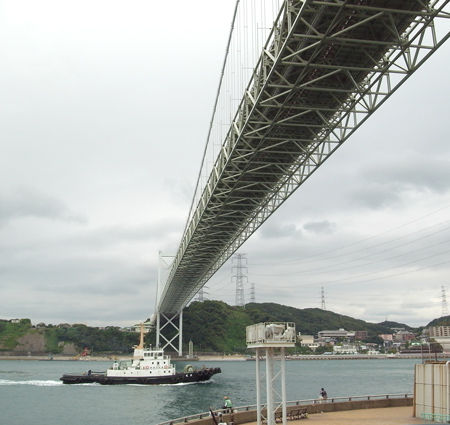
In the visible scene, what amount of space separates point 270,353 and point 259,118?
9231mm

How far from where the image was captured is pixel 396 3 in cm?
1384

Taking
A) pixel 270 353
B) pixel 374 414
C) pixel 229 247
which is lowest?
pixel 374 414

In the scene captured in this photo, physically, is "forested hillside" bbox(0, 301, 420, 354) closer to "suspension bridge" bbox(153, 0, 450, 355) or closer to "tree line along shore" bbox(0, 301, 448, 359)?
"tree line along shore" bbox(0, 301, 448, 359)

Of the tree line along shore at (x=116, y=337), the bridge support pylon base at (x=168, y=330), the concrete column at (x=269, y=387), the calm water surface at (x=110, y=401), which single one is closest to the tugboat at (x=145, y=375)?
the calm water surface at (x=110, y=401)

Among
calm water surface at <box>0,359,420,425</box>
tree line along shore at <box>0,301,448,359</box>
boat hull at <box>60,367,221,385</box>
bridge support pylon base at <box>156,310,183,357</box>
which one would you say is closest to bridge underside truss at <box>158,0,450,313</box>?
calm water surface at <box>0,359,420,425</box>

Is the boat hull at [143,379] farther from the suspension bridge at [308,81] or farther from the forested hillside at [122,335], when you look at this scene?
the forested hillside at [122,335]

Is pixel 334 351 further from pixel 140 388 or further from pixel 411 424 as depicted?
pixel 411 424

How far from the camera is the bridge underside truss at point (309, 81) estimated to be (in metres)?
13.8

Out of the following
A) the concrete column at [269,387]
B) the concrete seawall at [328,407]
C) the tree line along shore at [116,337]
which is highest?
the concrete column at [269,387]

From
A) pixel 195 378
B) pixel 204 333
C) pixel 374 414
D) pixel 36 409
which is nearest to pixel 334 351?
pixel 204 333

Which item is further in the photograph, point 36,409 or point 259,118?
point 36,409

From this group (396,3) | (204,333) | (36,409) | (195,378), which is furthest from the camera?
(204,333)

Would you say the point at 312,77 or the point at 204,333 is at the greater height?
the point at 312,77

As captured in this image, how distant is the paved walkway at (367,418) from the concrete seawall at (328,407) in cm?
33
